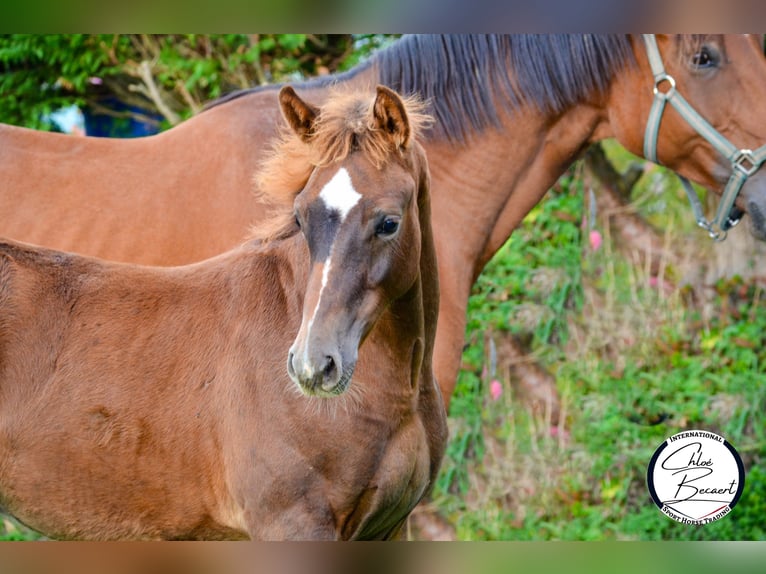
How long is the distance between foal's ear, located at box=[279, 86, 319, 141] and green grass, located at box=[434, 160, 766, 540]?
8.29 ft

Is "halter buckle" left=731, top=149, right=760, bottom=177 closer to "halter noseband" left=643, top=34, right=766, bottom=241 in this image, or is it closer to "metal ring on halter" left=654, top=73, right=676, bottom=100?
"halter noseband" left=643, top=34, right=766, bottom=241

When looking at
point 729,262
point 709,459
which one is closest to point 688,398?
point 729,262

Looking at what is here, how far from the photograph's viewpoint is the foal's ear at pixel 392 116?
7.27 feet

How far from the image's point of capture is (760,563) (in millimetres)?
2814

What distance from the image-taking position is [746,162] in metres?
3.17

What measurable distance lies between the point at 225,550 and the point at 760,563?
1.69 metres

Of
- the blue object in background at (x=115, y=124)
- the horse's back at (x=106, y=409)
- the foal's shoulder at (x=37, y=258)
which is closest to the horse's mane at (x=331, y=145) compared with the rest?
the horse's back at (x=106, y=409)

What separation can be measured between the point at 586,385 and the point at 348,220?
9.71 feet

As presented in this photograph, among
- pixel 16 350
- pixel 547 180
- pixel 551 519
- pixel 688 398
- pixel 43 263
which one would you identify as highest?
pixel 547 180

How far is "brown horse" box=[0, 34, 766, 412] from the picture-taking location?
3.17 metres

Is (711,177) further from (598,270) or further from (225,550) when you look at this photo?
(225,550)

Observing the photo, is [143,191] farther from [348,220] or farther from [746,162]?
[746,162]

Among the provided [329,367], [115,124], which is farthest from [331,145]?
[115,124]

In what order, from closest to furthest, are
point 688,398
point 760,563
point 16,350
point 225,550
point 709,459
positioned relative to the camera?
point 225,550
point 16,350
point 760,563
point 709,459
point 688,398
